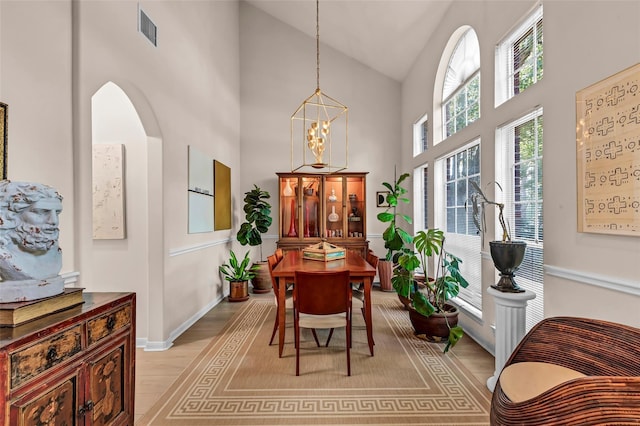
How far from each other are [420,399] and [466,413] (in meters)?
0.30

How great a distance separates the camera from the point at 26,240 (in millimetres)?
1167

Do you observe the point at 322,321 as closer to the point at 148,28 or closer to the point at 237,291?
the point at 237,291

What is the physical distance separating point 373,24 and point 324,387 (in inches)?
182

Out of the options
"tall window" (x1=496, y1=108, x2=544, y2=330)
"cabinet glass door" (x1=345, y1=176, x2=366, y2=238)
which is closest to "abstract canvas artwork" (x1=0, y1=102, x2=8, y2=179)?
"tall window" (x1=496, y1=108, x2=544, y2=330)

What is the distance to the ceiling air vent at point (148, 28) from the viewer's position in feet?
8.89

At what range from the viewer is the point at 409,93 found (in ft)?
17.4

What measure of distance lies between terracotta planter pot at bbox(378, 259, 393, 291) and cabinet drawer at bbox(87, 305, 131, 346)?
4.17 meters

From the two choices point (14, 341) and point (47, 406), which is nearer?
point (14, 341)

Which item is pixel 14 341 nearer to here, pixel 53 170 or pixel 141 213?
pixel 53 170

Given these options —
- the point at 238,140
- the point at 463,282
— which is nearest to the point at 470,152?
the point at 463,282

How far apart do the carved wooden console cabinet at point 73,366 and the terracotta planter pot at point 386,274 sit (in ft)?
13.5

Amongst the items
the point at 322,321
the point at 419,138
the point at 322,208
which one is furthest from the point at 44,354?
the point at 419,138

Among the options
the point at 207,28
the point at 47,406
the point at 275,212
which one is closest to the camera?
the point at 47,406

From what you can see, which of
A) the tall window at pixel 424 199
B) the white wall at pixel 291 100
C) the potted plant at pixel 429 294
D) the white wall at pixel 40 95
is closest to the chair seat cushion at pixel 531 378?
the potted plant at pixel 429 294
